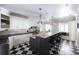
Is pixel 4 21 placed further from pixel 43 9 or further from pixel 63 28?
pixel 63 28

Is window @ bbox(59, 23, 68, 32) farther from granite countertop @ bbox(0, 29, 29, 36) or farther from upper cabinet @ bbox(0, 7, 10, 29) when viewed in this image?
upper cabinet @ bbox(0, 7, 10, 29)

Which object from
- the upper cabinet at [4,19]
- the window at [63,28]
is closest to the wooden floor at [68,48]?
the window at [63,28]

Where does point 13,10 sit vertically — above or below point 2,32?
above

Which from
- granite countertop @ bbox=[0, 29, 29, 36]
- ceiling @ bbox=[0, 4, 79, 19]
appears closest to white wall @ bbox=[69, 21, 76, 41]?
ceiling @ bbox=[0, 4, 79, 19]

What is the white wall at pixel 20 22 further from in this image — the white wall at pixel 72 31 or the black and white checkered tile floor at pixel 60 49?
the white wall at pixel 72 31

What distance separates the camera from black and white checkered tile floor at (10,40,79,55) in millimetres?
2141

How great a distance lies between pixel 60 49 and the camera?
2.17m

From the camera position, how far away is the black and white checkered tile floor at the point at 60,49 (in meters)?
2.14

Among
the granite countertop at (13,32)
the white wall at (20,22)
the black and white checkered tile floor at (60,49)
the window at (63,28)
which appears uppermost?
the white wall at (20,22)
